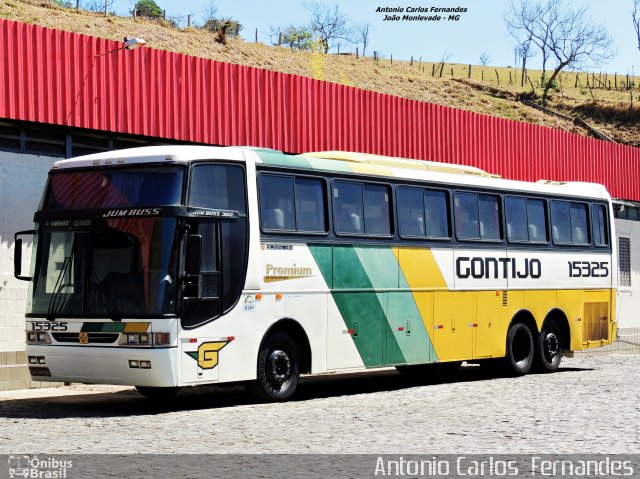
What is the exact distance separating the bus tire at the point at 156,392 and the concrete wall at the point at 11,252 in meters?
2.54

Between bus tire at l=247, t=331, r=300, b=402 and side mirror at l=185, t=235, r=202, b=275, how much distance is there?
1.81m

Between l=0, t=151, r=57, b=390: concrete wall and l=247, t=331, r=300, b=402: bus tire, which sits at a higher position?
l=0, t=151, r=57, b=390: concrete wall

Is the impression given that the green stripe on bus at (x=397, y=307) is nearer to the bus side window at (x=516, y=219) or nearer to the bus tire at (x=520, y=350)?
the bus tire at (x=520, y=350)

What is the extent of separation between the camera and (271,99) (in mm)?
24172

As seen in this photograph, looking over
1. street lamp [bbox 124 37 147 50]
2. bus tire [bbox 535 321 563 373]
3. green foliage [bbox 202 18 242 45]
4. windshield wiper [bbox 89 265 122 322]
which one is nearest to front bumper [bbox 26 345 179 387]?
windshield wiper [bbox 89 265 122 322]

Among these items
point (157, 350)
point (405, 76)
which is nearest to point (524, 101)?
point (405, 76)

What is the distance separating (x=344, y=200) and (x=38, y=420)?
5.99 m

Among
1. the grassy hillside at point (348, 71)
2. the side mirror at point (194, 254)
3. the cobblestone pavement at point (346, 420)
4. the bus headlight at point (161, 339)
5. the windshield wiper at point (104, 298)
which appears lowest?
the cobblestone pavement at point (346, 420)

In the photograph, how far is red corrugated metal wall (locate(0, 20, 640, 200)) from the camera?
19.4 metres

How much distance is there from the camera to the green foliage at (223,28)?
202 feet

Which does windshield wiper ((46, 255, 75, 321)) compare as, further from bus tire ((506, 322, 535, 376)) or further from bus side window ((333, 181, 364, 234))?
bus tire ((506, 322, 535, 376))

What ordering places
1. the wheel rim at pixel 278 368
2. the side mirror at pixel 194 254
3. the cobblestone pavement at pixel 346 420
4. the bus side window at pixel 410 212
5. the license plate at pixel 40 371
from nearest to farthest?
the cobblestone pavement at pixel 346 420 < the side mirror at pixel 194 254 < the license plate at pixel 40 371 < the wheel rim at pixel 278 368 < the bus side window at pixel 410 212

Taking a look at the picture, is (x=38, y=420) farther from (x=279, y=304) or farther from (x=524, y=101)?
(x=524, y=101)

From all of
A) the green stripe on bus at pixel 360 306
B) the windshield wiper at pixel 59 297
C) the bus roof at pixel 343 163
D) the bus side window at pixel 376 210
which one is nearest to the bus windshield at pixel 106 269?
the windshield wiper at pixel 59 297
